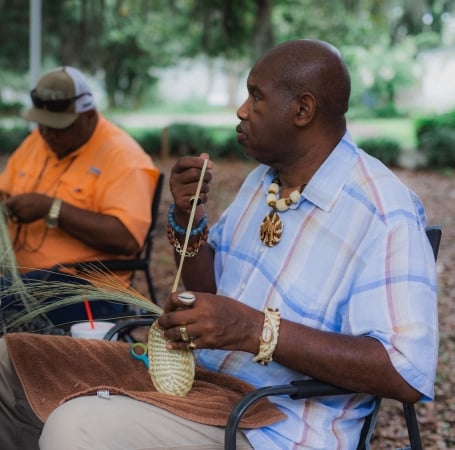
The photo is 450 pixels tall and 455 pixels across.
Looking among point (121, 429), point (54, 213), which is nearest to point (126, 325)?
point (121, 429)

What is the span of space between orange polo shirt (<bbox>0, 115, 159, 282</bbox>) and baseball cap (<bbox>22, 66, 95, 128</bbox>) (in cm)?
18

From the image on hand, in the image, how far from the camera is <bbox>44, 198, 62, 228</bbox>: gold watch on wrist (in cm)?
324

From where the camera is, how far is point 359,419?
81.7 inches

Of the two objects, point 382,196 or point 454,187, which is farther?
point 454,187

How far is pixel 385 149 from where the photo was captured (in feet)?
50.8

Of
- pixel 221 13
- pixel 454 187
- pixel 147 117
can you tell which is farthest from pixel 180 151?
pixel 147 117

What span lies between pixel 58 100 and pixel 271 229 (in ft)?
5.25

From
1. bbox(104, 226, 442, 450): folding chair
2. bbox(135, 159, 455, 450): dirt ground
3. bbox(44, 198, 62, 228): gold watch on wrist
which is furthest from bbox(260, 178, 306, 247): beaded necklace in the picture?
bbox(135, 159, 455, 450): dirt ground

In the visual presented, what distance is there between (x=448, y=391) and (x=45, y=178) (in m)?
2.48

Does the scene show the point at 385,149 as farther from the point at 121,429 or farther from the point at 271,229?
the point at 121,429

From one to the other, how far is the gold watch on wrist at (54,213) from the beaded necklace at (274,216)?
1.31 m

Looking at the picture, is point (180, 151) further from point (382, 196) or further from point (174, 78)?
point (174, 78)

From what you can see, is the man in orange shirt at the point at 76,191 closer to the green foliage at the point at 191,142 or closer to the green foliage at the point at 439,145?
the green foliage at the point at 439,145

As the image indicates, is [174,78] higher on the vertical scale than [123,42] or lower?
lower
